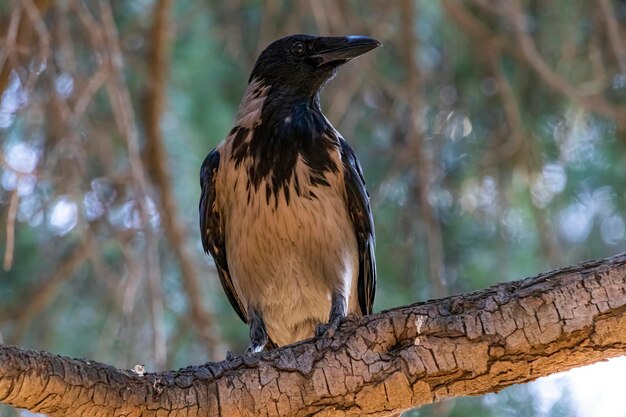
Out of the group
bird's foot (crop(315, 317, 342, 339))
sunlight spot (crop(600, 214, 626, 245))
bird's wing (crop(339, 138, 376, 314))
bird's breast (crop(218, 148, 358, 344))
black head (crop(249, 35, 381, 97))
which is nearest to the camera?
bird's foot (crop(315, 317, 342, 339))

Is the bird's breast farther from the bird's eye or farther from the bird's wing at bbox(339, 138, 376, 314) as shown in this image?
the bird's eye

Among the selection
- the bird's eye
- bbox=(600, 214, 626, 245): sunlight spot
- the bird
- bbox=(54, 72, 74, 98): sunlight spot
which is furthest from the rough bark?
bbox=(600, 214, 626, 245): sunlight spot

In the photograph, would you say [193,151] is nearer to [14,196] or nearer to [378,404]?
[14,196]

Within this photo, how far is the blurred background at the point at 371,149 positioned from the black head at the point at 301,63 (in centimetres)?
30

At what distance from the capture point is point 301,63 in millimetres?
4730

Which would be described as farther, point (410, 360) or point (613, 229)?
point (613, 229)

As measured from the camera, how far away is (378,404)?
3.10 metres

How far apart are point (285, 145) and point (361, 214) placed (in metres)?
0.47

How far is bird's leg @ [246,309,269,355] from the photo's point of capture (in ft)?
14.3

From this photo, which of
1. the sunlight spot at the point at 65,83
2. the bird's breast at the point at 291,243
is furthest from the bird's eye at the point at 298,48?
the sunlight spot at the point at 65,83

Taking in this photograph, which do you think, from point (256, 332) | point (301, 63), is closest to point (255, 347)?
point (256, 332)

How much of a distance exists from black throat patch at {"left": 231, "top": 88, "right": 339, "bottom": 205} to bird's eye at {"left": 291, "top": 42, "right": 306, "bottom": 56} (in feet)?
0.82

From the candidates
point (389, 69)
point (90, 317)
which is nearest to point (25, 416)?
point (90, 317)

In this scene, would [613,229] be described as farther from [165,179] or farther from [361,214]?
[165,179]
